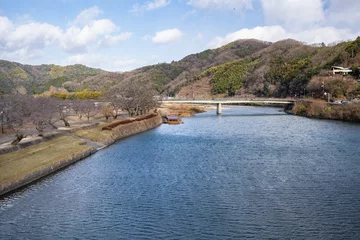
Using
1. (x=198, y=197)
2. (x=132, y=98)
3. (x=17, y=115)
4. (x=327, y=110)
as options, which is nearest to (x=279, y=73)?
(x=327, y=110)

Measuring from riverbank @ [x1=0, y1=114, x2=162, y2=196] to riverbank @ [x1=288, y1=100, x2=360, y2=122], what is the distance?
3969 cm

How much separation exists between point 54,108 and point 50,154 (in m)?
19.6

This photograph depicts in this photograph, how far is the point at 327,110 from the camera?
7031 centimetres

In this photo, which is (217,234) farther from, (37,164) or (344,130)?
(344,130)

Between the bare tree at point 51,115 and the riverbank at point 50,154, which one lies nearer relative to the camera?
the riverbank at point 50,154

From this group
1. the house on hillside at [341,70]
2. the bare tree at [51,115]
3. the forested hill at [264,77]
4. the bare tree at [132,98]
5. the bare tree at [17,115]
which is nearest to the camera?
the bare tree at [17,115]

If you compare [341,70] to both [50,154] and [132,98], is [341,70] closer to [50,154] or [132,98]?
[132,98]

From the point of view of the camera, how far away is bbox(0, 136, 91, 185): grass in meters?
25.2

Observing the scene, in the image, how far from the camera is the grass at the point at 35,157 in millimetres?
25250

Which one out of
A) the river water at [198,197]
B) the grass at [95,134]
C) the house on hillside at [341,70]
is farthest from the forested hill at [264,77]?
the river water at [198,197]

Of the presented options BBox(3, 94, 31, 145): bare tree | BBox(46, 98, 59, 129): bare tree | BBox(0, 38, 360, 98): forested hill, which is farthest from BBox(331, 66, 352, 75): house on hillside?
BBox(3, 94, 31, 145): bare tree

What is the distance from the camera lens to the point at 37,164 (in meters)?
28.2

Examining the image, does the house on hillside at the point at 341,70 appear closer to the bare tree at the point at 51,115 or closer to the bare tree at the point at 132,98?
the bare tree at the point at 132,98

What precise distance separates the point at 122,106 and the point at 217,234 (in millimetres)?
53657
